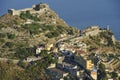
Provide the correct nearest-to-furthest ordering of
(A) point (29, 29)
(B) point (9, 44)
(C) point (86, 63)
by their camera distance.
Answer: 1. (C) point (86, 63)
2. (B) point (9, 44)
3. (A) point (29, 29)

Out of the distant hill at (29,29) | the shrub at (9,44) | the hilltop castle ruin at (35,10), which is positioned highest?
the hilltop castle ruin at (35,10)

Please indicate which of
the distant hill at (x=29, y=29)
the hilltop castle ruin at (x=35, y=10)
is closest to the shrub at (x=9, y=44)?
the distant hill at (x=29, y=29)

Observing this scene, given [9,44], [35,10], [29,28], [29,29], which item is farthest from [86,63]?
[35,10]

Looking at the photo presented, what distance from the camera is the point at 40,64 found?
31.4 metres

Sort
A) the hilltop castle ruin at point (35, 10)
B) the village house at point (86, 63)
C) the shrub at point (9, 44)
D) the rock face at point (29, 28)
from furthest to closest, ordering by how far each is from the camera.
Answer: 1. the hilltop castle ruin at point (35, 10)
2. the rock face at point (29, 28)
3. the shrub at point (9, 44)
4. the village house at point (86, 63)

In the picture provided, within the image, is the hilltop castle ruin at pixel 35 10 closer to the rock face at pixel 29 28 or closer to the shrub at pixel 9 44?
the rock face at pixel 29 28

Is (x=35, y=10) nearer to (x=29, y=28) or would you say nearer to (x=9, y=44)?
(x=29, y=28)

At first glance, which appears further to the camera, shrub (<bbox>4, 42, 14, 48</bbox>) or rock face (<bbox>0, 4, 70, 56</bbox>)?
rock face (<bbox>0, 4, 70, 56</bbox>)

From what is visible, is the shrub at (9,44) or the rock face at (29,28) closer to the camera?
the shrub at (9,44)

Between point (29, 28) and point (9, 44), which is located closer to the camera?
point (9, 44)

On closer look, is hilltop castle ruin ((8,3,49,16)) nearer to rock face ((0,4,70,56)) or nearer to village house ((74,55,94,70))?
rock face ((0,4,70,56))

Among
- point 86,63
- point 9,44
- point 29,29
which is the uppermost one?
point 29,29

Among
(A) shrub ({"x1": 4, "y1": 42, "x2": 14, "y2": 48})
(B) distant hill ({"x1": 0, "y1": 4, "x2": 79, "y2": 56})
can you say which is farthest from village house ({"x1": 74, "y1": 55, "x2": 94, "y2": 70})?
(A) shrub ({"x1": 4, "y1": 42, "x2": 14, "y2": 48})

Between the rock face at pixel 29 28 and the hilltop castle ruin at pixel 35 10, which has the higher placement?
the hilltop castle ruin at pixel 35 10
